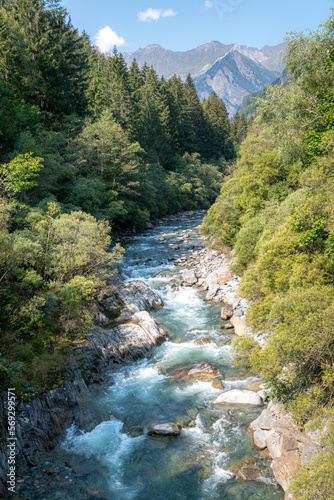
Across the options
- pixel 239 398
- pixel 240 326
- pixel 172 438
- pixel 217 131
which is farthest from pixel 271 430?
pixel 217 131

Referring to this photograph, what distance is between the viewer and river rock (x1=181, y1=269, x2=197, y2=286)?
77.2ft

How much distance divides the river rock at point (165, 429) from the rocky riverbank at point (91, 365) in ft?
5.99

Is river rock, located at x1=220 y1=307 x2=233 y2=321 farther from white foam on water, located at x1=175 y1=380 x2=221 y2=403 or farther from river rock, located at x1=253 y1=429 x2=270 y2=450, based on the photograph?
river rock, located at x1=253 y1=429 x2=270 y2=450

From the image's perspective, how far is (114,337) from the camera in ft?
47.8

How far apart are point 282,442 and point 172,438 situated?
3.66 meters

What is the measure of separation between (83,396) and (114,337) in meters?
3.69

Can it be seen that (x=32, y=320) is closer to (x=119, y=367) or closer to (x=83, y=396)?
(x=83, y=396)

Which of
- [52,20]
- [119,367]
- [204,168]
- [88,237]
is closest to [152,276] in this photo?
[88,237]

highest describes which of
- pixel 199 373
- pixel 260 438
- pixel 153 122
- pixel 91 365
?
pixel 153 122

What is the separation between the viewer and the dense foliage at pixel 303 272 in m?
7.55

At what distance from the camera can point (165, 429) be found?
10.1 meters

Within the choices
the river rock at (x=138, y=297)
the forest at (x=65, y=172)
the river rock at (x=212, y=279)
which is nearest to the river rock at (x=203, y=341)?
the river rock at (x=138, y=297)

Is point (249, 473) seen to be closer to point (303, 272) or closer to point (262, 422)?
point (262, 422)

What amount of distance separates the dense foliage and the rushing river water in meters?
2.13
